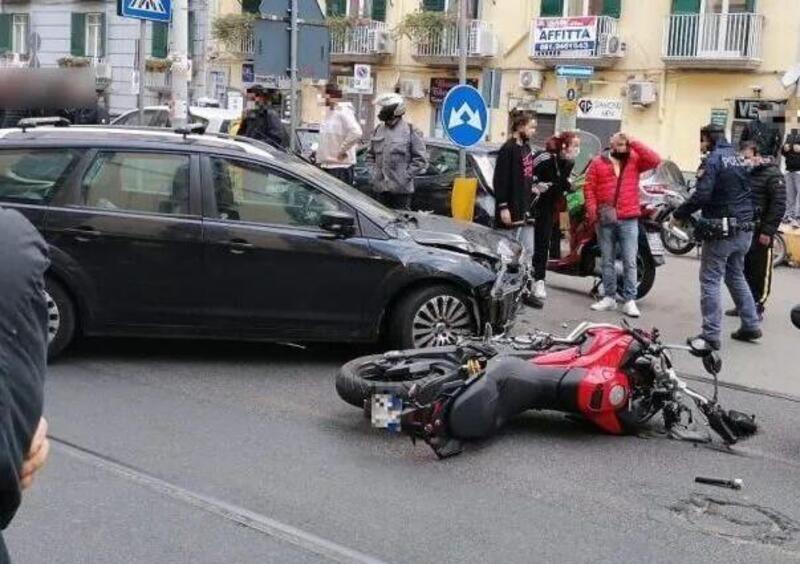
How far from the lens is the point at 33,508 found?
15.2 ft

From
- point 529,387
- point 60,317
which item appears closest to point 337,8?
point 60,317

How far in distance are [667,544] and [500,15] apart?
95.3ft

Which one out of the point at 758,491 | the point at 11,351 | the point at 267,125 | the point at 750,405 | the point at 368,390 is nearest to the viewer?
the point at 11,351

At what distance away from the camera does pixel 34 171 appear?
726 cm

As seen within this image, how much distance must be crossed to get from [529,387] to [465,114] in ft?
20.9

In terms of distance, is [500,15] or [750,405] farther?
[500,15]

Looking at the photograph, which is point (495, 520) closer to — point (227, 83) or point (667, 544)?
point (667, 544)

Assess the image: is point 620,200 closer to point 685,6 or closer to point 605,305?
point 605,305

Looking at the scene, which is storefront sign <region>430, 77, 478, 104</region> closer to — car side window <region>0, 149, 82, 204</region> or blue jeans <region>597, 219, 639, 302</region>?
blue jeans <region>597, 219, 639, 302</region>

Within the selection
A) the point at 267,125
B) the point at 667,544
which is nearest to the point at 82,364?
the point at 667,544

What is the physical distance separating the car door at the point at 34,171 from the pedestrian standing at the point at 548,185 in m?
4.86

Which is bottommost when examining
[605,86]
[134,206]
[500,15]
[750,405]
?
[750,405]

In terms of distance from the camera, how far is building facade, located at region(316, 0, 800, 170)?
2692 cm

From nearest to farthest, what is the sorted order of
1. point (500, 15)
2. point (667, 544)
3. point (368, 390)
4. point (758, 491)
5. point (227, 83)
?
point (667, 544)
point (758, 491)
point (368, 390)
point (500, 15)
point (227, 83)
